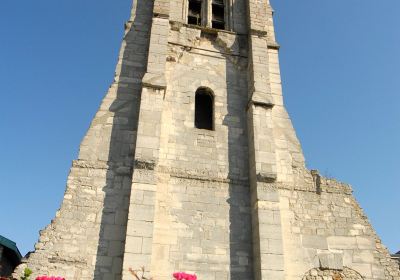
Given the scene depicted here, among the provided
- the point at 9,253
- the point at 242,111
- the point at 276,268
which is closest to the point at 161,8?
the point at 242,111

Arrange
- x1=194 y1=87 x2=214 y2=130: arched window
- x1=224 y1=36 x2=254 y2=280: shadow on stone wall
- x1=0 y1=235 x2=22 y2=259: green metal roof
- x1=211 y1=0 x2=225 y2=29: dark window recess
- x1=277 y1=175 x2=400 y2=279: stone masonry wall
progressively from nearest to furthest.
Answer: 1. x1=224 y1=36 x2=254 y2=280: shadow on stone wall
2. x1=277 y1=175 x2=400 y2=279: stone masonry wall
3. x1=194 y1=87 x2=214 y2=130: arched window
4. x1=0 y1=235 x2=22 y2=259: green metal roof
5. x1=211 y1=0 x2=225 y2=29: dark window recess

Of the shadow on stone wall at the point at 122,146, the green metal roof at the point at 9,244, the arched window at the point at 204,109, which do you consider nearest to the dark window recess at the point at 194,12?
the shadow on stone wall at the point at 122,146

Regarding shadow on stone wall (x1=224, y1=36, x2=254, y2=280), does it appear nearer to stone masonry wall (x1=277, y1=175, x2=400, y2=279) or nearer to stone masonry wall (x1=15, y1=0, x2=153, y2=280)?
stone masonry wall (x1=277, y1=175, x2=400, y2=279)

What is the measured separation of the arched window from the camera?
12.4m

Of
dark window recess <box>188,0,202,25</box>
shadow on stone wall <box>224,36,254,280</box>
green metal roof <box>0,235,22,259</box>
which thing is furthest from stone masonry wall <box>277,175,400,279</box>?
green metal roof <box>0,235,22,259</box>

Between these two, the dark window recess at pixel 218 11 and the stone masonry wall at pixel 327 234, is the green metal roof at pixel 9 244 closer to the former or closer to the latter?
the stone masonry wall at pixel 327 234

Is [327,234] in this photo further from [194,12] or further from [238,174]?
[194,12]

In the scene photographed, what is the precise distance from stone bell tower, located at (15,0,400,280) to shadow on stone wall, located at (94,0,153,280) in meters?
0.03

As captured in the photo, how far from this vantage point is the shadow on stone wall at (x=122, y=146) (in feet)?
30.5

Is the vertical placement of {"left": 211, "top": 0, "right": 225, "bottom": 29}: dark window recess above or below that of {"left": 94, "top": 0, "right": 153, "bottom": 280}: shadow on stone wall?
above

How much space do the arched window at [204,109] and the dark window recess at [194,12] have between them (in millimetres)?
3369

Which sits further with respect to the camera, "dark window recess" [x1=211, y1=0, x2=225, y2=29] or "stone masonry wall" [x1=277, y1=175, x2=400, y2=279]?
"dark window recess" [x1=211, y1=0, x2=225, y2=29]

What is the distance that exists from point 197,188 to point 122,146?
2.26 meters

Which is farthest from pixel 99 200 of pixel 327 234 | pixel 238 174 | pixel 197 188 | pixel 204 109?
pixel 327 234
